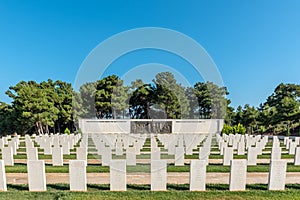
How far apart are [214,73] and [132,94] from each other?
21092mm

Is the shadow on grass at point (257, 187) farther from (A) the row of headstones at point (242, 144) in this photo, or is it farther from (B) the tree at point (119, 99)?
(B) the tree at point (119, 99)

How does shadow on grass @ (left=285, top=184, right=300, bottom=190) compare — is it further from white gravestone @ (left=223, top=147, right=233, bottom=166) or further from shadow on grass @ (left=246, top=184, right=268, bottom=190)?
white gravestone @ (left=223, top=147, right=233, bottom=166)

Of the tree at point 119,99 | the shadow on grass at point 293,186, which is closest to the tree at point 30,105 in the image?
the tree at point 119,99

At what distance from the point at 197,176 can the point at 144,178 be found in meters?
1.73

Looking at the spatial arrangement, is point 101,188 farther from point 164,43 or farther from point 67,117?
point 67,117

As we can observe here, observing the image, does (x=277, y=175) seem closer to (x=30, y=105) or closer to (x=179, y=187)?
(x=179, y=187)

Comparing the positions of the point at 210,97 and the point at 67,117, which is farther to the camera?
the point at 67,117

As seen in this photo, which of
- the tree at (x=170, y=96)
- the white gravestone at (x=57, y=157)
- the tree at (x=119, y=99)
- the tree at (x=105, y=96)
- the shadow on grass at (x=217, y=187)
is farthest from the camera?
the tree at (x=105, y=96)

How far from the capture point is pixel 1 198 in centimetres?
436

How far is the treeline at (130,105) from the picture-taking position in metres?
25.1

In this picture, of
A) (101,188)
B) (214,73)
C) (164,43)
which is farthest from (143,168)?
(164,43)

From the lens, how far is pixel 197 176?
4859 mm

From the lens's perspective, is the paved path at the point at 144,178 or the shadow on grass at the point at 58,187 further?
the paved path at the point at 144,178

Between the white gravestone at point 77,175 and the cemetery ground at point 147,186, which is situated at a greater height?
the white gravestone at point 77,175
